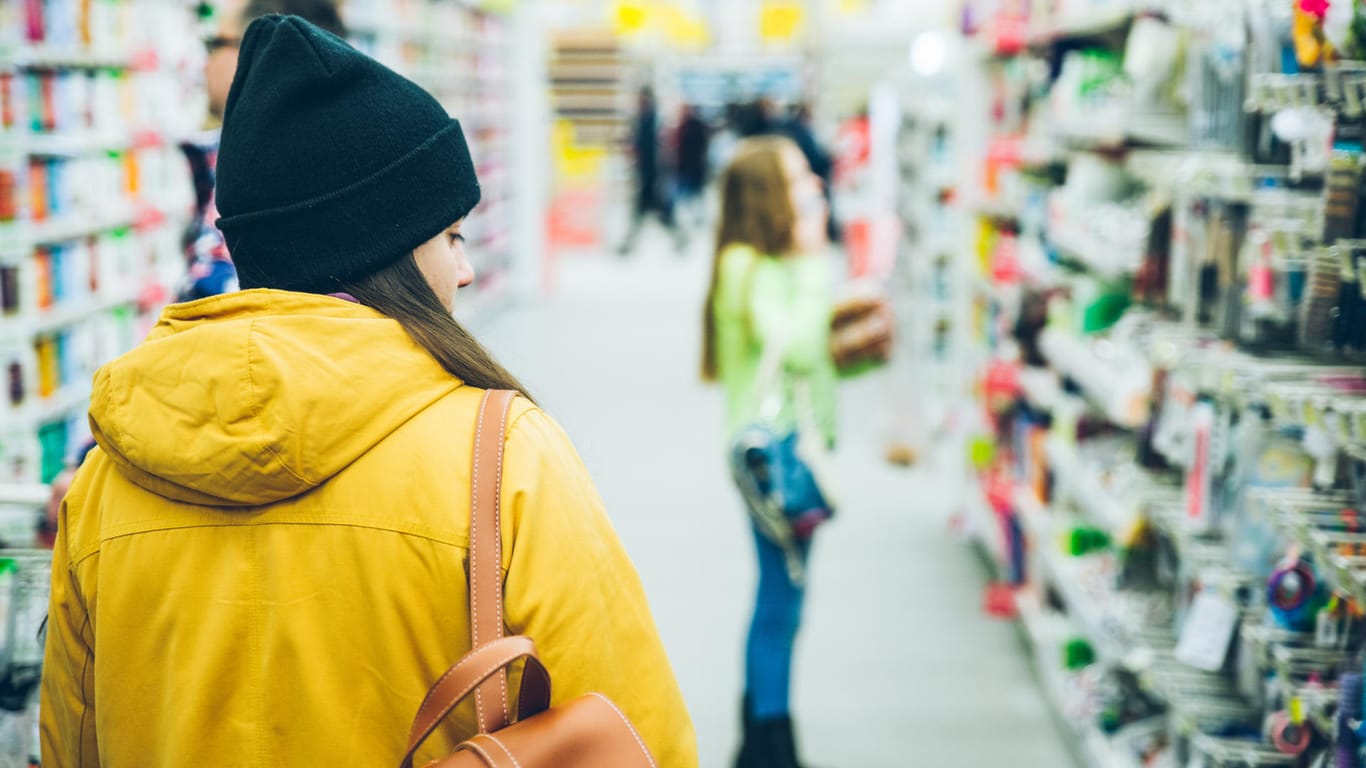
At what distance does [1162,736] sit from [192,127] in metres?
4.70

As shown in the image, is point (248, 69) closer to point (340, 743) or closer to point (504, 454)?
point (504, 454)

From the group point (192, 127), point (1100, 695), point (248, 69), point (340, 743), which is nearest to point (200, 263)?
point (248, 69)

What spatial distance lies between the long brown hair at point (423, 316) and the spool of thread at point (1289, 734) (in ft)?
5.11

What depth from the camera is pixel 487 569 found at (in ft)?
4.30

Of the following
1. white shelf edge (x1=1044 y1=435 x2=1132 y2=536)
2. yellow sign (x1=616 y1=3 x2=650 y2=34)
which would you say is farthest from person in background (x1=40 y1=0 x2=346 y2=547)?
yellow sign (x1=616 y1=3 x2=650 y2=34)

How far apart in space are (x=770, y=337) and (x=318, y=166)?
2194 millimetres

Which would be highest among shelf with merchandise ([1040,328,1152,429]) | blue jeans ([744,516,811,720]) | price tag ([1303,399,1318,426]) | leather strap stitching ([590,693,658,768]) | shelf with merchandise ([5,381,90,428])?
price tag ([1303,399,1318,426])

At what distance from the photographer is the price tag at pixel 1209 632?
2.68 meters

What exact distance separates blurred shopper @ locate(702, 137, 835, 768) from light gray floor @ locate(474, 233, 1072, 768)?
0.42 meters

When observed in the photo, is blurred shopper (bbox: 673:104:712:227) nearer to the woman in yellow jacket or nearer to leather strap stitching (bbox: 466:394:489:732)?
the woman in yellow jacket

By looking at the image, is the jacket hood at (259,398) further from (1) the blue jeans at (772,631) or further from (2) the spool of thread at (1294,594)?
(1) the blue jeans at (772,631)

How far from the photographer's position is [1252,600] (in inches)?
99.6

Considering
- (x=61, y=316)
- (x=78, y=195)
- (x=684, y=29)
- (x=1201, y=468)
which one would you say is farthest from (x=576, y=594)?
(x=684, y=29)

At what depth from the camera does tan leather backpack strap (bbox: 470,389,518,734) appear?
1307mm
